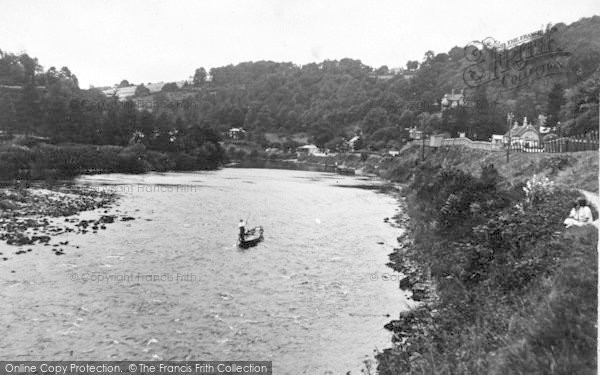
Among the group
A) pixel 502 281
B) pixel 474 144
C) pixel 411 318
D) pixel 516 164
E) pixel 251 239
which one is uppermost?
pixel 474 144

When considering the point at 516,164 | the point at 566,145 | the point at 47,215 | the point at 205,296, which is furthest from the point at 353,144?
the point at 205,296

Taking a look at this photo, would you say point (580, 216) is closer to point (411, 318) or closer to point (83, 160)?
point (411, 318)

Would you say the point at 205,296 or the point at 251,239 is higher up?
the point at 251,239

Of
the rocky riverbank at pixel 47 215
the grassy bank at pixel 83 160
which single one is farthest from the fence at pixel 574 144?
the grassy bank at pixel 83 160

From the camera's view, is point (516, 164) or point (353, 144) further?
point (353, 144)

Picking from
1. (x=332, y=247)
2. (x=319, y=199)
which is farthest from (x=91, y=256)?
(x=319, y=199)

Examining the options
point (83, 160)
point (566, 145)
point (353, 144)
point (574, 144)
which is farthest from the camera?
point (353, 144)

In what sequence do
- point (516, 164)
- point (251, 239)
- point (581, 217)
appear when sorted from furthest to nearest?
point (516, 164)
point (251, 239)
point (581, 217)

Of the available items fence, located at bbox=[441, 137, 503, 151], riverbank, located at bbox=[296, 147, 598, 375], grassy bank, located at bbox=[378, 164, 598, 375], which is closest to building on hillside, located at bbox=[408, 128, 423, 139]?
fence, located at bbox=[441, 137, 503, 151]
